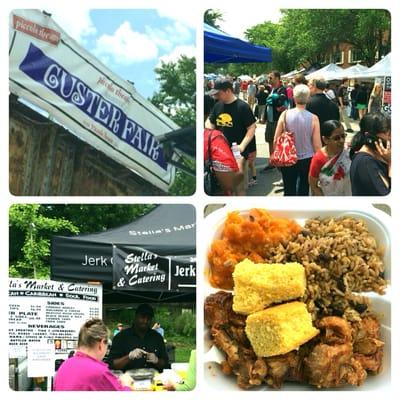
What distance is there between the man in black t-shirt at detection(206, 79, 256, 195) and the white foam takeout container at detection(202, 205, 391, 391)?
0.19m

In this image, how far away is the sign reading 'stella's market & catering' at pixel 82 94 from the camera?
9.20 ft

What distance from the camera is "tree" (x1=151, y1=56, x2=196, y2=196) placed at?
2787 mm

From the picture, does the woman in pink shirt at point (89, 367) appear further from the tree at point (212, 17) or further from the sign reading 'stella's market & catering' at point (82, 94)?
the tree at point (212, 17)

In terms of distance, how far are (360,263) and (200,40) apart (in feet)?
3.81

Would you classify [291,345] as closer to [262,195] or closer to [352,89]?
[262,195]

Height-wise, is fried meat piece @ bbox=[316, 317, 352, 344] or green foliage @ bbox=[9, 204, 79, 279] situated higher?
green foliage @ bbox=[9, 204, 79, 279]

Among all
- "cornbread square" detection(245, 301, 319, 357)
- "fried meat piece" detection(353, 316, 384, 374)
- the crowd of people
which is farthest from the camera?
the crowd of people

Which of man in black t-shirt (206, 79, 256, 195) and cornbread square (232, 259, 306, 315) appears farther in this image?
man in black t-shirt (206, 79, 256, 195)

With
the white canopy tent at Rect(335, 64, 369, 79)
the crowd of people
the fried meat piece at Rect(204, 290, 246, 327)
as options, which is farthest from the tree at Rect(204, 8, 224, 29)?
the fried meat piece at Rect(204, 290, 246, 327)

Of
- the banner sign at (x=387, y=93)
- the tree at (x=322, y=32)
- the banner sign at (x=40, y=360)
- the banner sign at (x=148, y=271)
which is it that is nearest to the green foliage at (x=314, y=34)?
the tree at (x=322, y=32)

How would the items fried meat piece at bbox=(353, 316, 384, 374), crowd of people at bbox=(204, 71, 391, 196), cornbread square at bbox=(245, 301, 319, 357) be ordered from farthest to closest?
crowd of people at bbox=(204, 71, 391, 196)
fried meat piece at bbox=(353, 316, 384, 374)
cornbread square at bbox=(245, 301, 319, 357)

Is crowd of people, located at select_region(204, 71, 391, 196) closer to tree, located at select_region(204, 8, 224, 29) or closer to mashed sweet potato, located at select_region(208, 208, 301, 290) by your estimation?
mashed sweet potato, located at select_region(208, 208, 301, 290)

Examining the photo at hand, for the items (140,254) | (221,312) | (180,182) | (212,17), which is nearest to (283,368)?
(221,312)

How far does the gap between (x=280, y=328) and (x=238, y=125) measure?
0.90 metres
